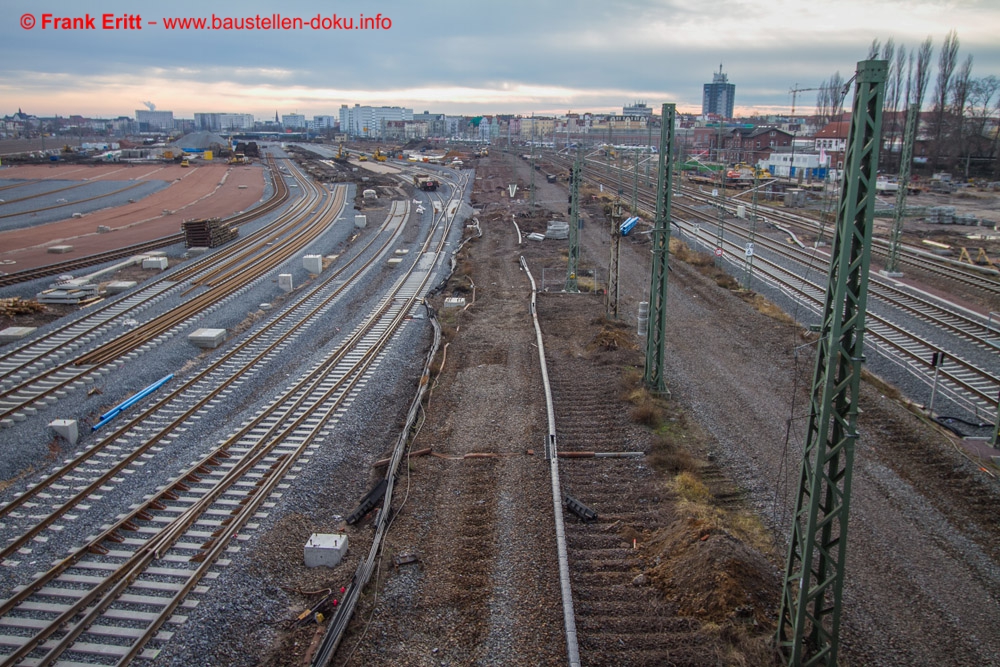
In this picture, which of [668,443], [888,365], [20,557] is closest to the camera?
[20,557]

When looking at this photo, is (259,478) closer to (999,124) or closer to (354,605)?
(354,605)

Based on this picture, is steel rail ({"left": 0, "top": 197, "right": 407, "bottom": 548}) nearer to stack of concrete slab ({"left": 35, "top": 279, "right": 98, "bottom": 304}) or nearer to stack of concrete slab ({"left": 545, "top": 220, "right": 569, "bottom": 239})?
stack of concrete slab ({"left": 35, "top": 279, "right": 98, "bottom": 304})

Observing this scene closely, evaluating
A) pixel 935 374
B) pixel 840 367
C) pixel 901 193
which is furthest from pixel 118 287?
pixel 901 193

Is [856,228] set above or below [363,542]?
above

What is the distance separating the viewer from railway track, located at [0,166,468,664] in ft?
23.8

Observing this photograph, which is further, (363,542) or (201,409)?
(201,409)

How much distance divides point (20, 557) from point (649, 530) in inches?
307

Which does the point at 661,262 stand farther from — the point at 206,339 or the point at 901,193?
the point at 901,193

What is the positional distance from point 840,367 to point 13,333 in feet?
59.2

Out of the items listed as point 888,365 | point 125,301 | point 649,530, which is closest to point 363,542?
point 649,530

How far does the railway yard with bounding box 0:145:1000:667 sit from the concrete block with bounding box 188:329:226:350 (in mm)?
98

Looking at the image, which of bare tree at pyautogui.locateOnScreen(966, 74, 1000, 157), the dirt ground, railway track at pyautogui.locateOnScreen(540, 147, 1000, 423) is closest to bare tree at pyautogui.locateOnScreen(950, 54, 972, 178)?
bare tree at pyautogui.locateOnScreen(966, 74, 1000, 157)

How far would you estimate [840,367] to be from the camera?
5859 mm

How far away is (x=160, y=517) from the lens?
31.4 feet
